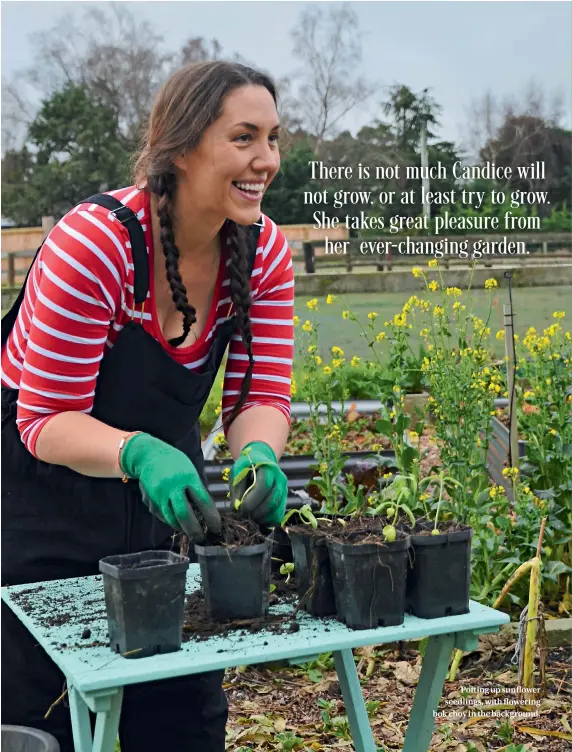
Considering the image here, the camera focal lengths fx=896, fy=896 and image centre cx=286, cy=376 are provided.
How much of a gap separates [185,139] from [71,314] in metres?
0.38

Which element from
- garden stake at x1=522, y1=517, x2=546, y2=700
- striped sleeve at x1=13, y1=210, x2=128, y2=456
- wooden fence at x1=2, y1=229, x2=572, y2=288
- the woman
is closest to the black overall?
the woman

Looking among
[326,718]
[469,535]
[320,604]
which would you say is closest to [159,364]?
[320,604]

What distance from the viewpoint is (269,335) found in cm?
192

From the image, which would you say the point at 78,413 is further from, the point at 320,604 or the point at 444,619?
the point at 444,619

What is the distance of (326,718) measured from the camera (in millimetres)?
2539

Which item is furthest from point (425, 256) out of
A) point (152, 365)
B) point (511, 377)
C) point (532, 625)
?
point (152, 365)

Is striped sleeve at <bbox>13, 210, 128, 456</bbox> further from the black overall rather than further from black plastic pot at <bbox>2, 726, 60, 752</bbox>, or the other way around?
black plastic pot at <bbox>2, 726, 60, 752</bbox>

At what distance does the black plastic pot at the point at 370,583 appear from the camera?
1435 millimetres

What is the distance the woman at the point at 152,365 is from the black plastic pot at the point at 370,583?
0.20m

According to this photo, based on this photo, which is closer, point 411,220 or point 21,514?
point 21,514

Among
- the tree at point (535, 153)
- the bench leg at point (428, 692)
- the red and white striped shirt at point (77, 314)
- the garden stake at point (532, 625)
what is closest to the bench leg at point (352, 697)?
the bench leg at point (428, 692)

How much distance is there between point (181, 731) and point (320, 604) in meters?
0.50

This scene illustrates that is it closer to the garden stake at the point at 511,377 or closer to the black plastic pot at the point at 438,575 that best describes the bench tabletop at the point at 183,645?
the black plastic pot at the point at 438,575

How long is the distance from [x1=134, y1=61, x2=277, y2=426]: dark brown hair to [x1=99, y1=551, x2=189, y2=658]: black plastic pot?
0.55 metres
